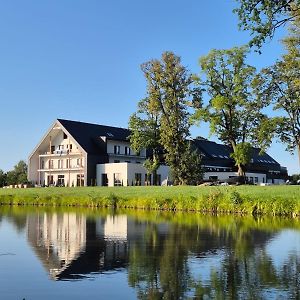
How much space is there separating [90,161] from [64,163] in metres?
6.40

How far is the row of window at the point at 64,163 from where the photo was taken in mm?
68287

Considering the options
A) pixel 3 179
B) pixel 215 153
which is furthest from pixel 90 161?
pixel 215 153

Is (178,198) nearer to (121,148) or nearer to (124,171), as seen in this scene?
(124,171)

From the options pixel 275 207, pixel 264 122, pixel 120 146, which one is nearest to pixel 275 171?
pixel 120 146

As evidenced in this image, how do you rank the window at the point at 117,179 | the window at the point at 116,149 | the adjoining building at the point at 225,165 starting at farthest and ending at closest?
the adjoining building at the point at 225,165, the window at the point at 116,149, the window at the point at 117,179

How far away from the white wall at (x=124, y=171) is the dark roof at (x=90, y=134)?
2964 millimetres

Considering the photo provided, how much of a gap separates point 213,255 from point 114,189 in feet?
112

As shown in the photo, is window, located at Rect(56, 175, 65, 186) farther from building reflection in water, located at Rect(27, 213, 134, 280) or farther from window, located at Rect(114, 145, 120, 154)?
building reflection in water, located at Rect(27, 213, 134, 280)

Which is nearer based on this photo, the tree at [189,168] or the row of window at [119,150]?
the tree at [189,168]

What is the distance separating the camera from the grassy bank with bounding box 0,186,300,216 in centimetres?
3562

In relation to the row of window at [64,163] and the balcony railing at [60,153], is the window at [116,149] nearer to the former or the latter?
the row of window at [64,163]

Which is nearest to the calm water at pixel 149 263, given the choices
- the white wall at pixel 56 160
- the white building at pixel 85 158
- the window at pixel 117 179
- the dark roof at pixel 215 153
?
the window at pixel 117 179

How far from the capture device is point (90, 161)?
6575 cm

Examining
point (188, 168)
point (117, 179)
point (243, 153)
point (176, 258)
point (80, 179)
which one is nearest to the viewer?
point (176, 258)
